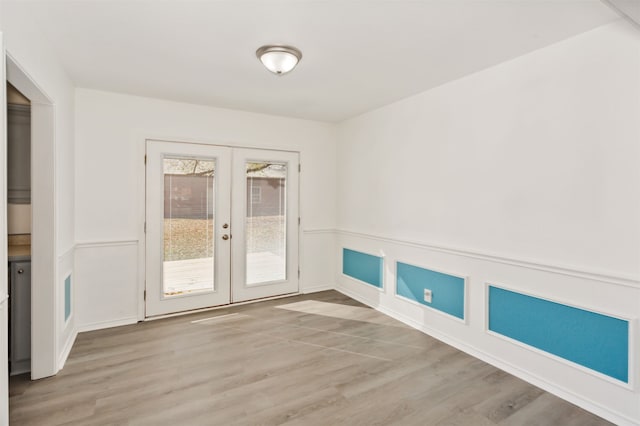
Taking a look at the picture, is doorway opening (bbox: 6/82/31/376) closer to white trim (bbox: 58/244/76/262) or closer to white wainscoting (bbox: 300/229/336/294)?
white trim (bbox: 58/244/76/262)

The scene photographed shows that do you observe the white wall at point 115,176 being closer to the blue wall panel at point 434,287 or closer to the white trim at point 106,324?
the white trim at point 106,324

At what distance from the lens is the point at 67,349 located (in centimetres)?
296

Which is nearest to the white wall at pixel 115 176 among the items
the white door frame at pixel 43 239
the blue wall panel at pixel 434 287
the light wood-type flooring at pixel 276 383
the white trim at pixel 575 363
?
the light wood-type flooring at pixel 276 383

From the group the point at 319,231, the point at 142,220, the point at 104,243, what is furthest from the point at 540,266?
the point at 104,243

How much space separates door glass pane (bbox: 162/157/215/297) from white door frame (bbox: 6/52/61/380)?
4.50 feet

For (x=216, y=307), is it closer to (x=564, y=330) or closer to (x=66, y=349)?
(x=66, y=349)

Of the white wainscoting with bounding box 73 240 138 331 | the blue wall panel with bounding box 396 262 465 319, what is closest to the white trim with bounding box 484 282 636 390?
the blue wall panel with bounding box 396 262 465 319

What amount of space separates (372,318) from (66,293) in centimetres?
309

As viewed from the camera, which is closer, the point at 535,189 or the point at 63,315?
the point at 535,189

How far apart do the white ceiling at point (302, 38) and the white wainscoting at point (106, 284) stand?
1.72 metres

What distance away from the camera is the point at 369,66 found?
2861 millimetres

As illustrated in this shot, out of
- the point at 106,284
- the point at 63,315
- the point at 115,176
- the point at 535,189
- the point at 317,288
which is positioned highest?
the point at 115,176

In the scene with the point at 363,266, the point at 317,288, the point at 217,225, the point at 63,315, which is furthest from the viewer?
the point at 317,288

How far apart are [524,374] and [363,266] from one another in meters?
2.19
